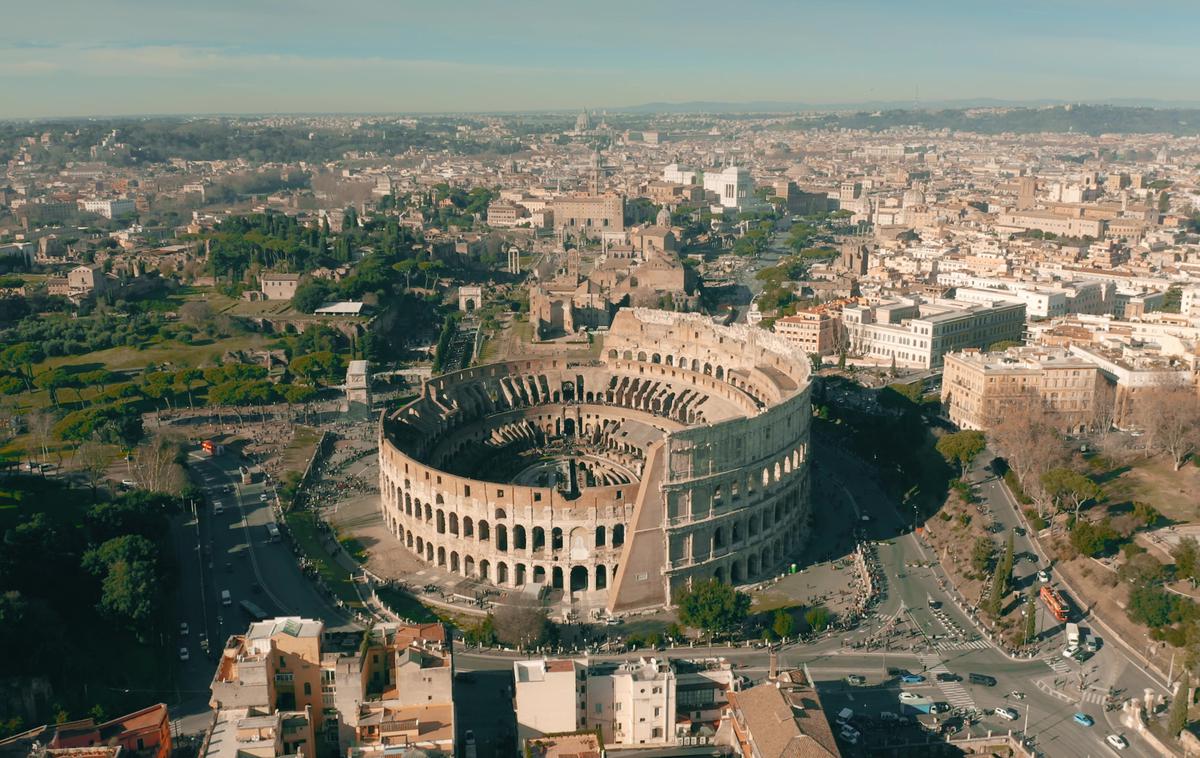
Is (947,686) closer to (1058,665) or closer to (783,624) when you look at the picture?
(1058,665)

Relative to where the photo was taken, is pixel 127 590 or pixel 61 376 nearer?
pixel 127 590

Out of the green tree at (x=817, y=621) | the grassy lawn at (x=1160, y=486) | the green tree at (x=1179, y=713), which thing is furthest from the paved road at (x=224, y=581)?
the grassy lawn at (x=1160, y=486)

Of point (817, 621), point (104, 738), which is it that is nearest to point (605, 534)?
point (817, 621)

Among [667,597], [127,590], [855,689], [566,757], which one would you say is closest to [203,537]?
[127,590]

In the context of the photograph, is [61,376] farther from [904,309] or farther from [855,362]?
[904,309]

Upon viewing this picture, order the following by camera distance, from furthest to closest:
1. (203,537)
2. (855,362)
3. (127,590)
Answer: (855,362) < (203,537) < (127,590)

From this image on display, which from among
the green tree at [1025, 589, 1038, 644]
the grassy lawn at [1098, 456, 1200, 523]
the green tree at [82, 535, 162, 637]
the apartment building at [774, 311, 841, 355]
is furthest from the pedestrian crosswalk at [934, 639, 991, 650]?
the apartment building at [774, 311, 841, 355]

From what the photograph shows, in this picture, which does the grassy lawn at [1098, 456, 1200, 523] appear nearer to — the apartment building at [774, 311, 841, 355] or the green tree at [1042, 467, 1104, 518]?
the green tree at [1042, 467, 1104, 518]
